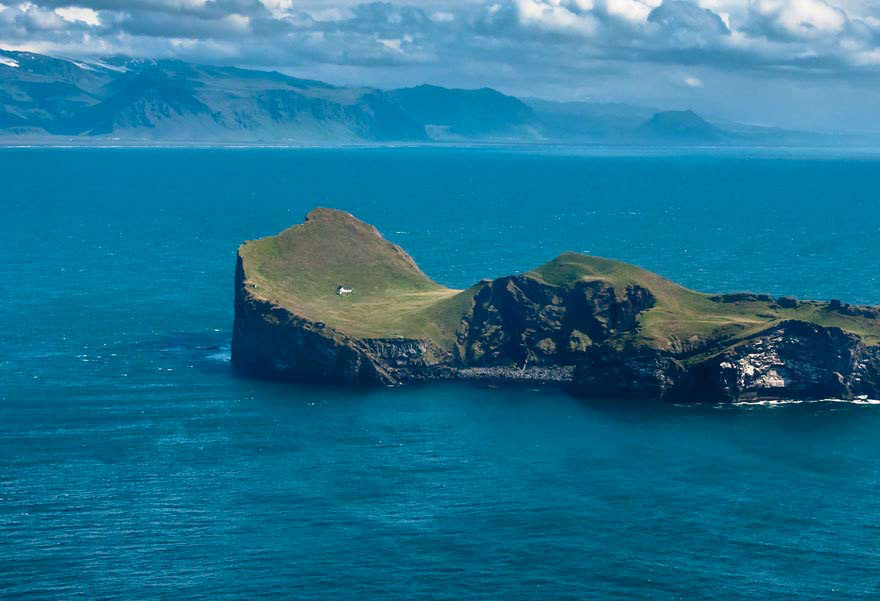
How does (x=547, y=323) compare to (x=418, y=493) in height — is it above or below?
above

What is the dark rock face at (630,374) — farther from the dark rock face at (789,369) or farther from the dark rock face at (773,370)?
the dark rock face at (789,369)

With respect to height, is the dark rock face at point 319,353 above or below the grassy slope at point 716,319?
below

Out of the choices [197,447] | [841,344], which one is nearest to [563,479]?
[197,447]

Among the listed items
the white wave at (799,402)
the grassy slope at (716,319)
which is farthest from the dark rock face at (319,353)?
the white wave at (799,402)

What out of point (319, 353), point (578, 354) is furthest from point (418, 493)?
point (578, 354)

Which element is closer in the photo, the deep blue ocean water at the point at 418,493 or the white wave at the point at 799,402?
the deep blue ocean water at the point at 418,493

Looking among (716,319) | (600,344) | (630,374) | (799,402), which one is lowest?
(799,402)

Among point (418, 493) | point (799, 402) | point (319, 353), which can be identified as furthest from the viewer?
point (319, 353)

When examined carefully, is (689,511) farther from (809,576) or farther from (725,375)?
(725,375)

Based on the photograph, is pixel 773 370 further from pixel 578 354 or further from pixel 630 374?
pixel 578 354
